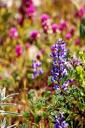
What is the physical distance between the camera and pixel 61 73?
2914 millimetres

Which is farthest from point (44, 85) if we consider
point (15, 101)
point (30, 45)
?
point (30, 45)

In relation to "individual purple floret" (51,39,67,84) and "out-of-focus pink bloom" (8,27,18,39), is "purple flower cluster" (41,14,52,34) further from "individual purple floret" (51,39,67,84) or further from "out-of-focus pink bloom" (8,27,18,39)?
"individual purple floret" (51,39,67,84)

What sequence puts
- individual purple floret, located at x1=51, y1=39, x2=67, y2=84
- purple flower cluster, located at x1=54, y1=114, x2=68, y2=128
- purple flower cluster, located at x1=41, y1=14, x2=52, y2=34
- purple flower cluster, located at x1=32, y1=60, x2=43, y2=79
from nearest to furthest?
purple flower cluster, located at x1=54, y1=114, x2=68, y2=128 < individual purple floret, located at x1=51, y1=39, x2=67, y2=84 < purple flower cluster, located at x1=32, y1=60, x2=43, y2=79 < purple flower cluster, located at x1=41, y1=14, x2=52, y2=34

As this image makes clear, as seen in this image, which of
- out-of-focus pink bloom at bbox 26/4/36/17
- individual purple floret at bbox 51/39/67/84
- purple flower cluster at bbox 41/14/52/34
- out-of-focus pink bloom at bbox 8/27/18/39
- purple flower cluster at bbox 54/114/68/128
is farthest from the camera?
out-of-focus pink bloom at bbox 26/4/36/17

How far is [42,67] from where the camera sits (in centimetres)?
470

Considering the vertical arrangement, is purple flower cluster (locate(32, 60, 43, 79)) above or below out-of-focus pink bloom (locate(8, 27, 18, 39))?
below

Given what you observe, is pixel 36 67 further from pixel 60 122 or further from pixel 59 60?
pixel 60 122

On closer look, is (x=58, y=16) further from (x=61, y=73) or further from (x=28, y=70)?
(x=61, y=73)

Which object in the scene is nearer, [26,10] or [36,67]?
[36,67]

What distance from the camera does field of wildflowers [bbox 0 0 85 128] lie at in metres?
2.91

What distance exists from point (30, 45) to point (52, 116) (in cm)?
281

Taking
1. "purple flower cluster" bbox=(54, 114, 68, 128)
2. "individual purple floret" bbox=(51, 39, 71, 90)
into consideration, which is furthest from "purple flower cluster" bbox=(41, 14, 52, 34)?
"purple flower cluster" bbox=(54, 114, 68, 128)

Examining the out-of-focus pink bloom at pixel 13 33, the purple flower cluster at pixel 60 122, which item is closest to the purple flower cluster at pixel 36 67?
the purple flower cluster at pixel 60 122

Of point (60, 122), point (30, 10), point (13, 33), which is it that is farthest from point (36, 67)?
point (30, 10)
